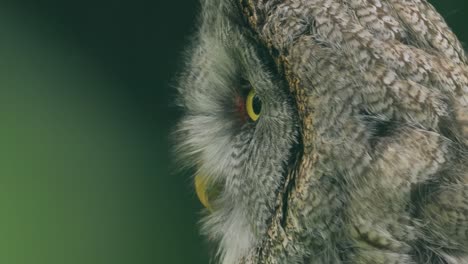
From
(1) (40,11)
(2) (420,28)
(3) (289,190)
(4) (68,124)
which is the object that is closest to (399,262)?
(3) (289,190)

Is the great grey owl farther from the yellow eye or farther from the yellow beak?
the yellow beak

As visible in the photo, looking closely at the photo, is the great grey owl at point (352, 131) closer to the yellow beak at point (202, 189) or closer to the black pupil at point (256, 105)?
the black pupil at point (256, 105)

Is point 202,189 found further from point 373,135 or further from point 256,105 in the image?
point 373,135

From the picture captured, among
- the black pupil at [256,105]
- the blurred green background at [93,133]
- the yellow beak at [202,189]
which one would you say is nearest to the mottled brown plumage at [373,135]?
the black pupil at [256,105]

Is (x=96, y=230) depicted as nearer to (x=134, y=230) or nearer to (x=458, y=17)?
(x=134, y=230)

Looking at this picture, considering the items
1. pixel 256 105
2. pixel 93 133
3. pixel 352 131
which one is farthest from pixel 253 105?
pixel 93 133

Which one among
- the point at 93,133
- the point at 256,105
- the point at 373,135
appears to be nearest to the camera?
the point at 373,135

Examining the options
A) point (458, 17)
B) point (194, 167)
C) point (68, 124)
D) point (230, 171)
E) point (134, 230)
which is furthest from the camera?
point (134, 230)
